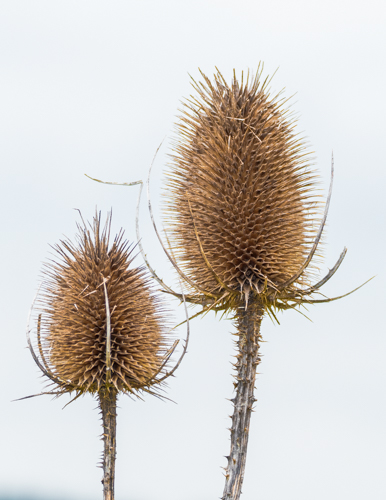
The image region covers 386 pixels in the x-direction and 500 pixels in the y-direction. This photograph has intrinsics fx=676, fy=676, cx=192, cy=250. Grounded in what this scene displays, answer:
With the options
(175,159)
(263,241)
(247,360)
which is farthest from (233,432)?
(175,159)

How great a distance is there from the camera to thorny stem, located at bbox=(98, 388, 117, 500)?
6.46m

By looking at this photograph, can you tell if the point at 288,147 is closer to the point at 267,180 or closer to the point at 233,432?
the point at 267,180

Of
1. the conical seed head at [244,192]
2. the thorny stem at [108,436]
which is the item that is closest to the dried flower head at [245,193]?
the conical seed head at [244,192]

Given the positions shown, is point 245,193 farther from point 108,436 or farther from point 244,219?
point 108,436

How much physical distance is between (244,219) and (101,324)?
5.48ft

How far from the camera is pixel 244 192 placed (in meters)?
6.19

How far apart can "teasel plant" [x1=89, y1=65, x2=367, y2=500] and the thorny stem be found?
1.11 m

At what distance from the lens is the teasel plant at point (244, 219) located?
6.20 m

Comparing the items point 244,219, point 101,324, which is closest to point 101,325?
point 101,324

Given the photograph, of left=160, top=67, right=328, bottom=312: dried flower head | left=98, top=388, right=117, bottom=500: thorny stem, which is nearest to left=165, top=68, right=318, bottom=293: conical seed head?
left=160, top=67, right=328, bottom=312: dried flower head

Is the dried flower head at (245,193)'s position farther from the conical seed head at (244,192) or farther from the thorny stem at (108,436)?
the thorny stem at (108,436)

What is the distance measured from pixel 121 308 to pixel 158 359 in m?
0.66

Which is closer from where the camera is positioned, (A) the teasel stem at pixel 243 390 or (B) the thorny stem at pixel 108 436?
(A) the teasel stem at pixel 243 390

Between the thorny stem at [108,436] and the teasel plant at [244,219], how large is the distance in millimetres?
1112
